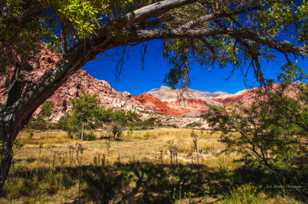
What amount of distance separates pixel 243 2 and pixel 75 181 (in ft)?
20.4

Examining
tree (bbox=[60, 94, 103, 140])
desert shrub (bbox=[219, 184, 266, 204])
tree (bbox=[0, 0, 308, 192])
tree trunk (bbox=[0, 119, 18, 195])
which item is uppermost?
tree (bbox=[60, 94, 103, 140])

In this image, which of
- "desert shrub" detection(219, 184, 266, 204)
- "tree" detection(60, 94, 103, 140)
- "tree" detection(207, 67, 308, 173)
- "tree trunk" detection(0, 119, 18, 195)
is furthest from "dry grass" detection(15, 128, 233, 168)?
"tree" detection(60, 94, 103, 140)

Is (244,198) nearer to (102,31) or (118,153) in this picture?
(102,31)

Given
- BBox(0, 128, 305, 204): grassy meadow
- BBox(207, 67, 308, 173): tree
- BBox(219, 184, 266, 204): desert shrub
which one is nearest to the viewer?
BBox(219, 184, 266, 204): desert shrub

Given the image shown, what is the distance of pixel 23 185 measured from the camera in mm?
7836

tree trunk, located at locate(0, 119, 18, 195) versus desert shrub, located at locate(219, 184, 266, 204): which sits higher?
tree trunk, located at locate(0, 119, 18, 195)

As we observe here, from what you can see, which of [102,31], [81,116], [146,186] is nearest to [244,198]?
[146,186]

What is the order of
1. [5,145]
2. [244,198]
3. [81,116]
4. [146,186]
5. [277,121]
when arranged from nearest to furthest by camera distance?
1. [244,198]
2. [5,145]
3. [277,121]
4. [146,186]
5. [81,116]

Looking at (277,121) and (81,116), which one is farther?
(81,116)

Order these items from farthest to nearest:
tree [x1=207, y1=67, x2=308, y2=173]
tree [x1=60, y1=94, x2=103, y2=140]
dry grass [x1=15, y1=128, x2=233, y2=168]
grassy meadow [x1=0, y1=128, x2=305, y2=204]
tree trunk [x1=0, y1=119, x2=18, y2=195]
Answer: tree [x1=60, y1=94, x2=103, y2=140] → dry grass [x1=15, y1=128, x2=233, y2=168] → tree [x1=207, y1=67, x2=308, y2=173] → grassy meadow [x1=0, y1=128, x2=305, y2=204] → tree trunk [x1=0, y1=119, x2=18, y2=195]

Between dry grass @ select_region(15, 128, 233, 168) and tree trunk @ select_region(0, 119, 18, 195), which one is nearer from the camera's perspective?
tree trunk @ select_region(0, 119, 18, 195)

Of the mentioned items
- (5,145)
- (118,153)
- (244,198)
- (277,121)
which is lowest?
(244,198)

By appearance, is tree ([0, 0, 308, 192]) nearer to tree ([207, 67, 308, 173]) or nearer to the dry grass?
tree ([207, 67, 308, 173])

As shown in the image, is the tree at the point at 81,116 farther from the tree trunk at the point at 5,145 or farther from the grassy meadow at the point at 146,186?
the tree trunk at the point at 5,145
